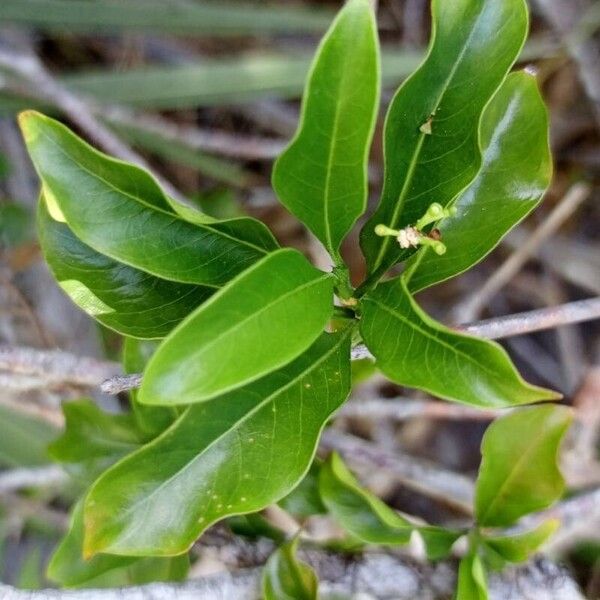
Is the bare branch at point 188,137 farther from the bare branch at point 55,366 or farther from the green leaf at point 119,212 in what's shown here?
the green leaf at point 119,212

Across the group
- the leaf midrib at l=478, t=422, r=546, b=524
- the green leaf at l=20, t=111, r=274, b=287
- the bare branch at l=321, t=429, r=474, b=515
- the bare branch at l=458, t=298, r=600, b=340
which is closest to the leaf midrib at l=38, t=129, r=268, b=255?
the green leaf at l=20, t=111, r=274, b=287

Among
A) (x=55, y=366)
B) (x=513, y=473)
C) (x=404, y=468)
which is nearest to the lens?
(x=513, y=473)

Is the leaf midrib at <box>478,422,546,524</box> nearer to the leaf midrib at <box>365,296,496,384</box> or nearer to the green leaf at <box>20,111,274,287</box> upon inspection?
the leaf midrib at <box>365,296,496,384</box>

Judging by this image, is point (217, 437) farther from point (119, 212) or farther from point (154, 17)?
point (154, 17)

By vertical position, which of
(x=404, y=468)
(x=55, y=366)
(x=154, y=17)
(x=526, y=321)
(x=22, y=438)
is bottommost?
(x=22, y=438)

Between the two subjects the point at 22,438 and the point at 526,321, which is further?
the point at 22,438

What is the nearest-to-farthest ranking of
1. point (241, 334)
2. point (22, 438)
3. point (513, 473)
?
point (241, 334) < point (513, 473) < point (22, 438)

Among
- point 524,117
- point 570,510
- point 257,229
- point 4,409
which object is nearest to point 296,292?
point 257,229

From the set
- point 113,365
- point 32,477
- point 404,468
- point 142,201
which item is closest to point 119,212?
point 142,201
